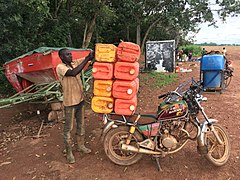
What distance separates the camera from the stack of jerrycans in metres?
3.03

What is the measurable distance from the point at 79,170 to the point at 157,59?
10.3 meters

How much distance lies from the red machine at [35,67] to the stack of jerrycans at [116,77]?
2640mm

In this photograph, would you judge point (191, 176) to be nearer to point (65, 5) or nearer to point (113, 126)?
point (113, 126)

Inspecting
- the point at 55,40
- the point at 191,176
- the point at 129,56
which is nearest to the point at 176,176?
the point at 191,176

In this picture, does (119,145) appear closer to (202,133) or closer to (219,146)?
(202,133)

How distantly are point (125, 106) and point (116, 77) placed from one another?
1.45 feet

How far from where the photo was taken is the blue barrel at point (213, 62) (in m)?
7.20

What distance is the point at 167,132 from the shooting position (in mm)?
3139

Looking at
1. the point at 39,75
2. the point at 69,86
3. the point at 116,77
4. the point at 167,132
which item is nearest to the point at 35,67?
the point at 39,75

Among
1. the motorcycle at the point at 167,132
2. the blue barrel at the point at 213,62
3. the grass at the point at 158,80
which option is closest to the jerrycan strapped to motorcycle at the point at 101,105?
the motorcycle at the point at 167,132

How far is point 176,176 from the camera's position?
120 inches

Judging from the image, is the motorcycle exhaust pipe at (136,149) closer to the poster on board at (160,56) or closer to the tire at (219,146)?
the tire at (219,146)

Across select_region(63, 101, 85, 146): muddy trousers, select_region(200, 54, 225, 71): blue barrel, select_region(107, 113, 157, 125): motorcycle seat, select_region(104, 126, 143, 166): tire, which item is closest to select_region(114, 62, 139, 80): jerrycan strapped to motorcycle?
select_region(107, 113, 157, 125): motorcycle seat

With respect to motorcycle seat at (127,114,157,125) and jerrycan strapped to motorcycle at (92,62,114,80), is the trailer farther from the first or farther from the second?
motorcycle seat at (127,114,157,125)
